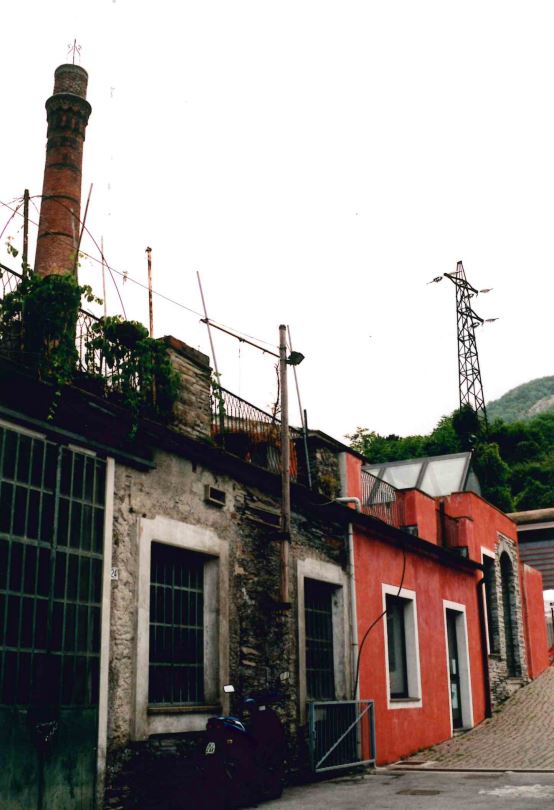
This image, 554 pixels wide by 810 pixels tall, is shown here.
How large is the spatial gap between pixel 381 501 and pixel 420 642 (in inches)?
108

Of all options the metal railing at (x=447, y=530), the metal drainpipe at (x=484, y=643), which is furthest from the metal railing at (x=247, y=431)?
the metal drainpipe at (x=484, y=643)

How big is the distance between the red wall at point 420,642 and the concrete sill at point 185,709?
4.25 metres

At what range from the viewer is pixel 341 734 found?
12.6 metres

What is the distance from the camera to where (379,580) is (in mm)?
15094

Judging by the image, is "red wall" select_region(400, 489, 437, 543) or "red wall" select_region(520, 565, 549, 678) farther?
"red wall" select_region(520, 565, 549, 678)

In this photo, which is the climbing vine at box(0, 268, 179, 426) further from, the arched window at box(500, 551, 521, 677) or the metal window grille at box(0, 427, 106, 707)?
the arched window at box(500, 551, 521, 677)

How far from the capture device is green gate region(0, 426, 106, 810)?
7.66 meters

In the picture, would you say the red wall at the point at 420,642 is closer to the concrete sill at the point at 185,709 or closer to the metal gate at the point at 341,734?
the metal gate at the point at 341,734

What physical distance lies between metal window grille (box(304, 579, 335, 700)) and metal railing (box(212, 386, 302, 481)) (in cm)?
183

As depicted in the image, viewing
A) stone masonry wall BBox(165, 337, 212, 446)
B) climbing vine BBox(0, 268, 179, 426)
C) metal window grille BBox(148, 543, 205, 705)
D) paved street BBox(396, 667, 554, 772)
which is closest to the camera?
climbing vine BBox(0, 268, 179, 426)

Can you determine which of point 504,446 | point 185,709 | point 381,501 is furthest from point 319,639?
point 504,446

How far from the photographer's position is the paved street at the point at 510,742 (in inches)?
542

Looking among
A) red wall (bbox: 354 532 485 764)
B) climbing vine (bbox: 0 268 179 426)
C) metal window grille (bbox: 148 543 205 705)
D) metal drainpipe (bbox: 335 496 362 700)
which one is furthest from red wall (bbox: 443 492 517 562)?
climbing vine (bbox: 0 268 179 426)

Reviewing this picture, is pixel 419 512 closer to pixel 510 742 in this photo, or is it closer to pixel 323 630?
pixel 510 742
